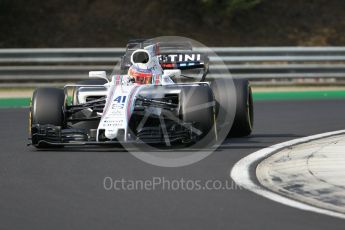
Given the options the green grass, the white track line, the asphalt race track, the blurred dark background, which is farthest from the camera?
the blurred dark background

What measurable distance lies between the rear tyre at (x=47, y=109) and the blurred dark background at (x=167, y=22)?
1314 centimetres

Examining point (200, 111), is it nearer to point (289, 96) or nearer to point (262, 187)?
point (262, 187)

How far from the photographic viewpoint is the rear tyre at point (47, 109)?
1158 centimetres

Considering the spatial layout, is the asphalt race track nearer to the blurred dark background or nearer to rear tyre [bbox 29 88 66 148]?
rear tyre [bbox 29 88 66 148]

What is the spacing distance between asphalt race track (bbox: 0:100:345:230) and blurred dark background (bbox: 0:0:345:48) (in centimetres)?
1315

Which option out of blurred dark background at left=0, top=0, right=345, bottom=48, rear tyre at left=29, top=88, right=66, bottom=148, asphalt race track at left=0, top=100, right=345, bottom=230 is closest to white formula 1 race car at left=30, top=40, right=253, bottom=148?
rear tyre at left=29, top=88, right=66, bottom=148

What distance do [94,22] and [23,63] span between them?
325 centimetres

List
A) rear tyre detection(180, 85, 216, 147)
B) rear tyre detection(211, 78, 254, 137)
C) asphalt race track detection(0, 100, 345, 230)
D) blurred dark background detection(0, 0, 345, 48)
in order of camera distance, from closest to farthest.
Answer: asphalt race track detection(0, 100, 345, 230), rear tyre detection(180, 85, 216, 147), rear tyre detection(211, 78, 254, 137), blurred dark background detection(0, 0, 345, 48)

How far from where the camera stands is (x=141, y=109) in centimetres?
1183

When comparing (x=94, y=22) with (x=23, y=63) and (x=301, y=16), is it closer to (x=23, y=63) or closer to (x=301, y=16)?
(x=23, y=63)

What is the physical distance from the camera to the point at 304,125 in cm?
1456

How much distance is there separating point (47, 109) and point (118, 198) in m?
3.87

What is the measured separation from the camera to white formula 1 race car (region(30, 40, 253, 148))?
36.5ft

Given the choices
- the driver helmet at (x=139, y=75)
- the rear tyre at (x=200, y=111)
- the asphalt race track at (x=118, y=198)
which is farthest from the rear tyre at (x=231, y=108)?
the rear tyre at (x=200, y=111)
